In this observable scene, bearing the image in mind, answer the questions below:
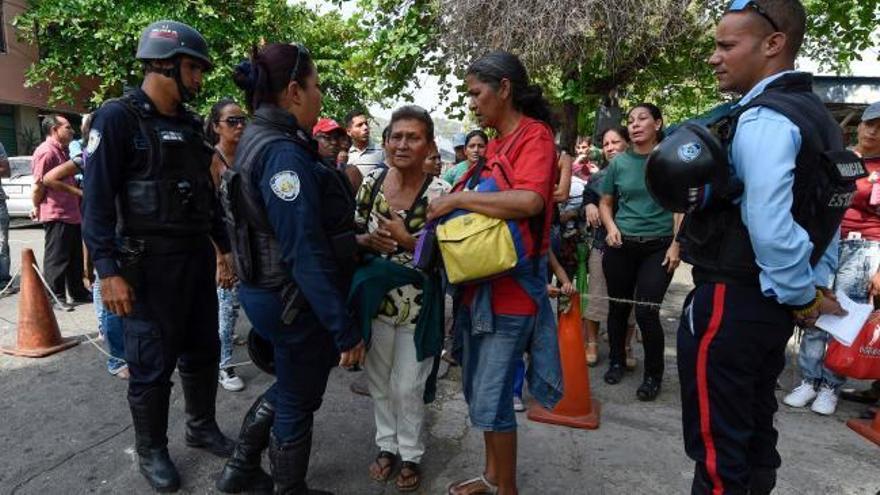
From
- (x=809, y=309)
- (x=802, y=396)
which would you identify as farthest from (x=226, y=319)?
(x=802, y=396)

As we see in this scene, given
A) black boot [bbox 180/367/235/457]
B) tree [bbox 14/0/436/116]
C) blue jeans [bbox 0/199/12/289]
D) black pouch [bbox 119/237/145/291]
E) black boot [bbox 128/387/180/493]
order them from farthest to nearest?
1. tree [bbox 14/0/436/116]
2. blue jeans [bbox 0/199/12/289]
3. black boot [bbox 180/367/235/457]
4. black boot [bbox 128/387/180/493]
5. black pouch [bbox 119/237/145/291]

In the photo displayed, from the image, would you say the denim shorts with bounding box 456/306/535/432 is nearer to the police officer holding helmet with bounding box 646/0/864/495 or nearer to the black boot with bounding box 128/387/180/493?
the police officer holding helmet with bounding box 646/0/864/495

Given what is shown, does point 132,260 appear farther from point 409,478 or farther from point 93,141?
point 409,478

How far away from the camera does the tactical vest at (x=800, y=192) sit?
1.73 metres

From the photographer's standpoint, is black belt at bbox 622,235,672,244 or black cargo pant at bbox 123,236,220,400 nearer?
black cargo pant at bbox 123,236,220,400

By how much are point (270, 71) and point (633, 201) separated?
273cm

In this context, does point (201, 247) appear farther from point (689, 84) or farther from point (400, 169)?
point (689, 84)

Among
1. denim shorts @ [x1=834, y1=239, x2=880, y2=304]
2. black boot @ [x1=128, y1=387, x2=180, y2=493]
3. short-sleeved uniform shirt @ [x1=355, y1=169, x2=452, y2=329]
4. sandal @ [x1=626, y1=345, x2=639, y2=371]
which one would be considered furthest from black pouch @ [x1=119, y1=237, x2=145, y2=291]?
denim shorts @ [x1=834, y1=239, x2=880, y2=304]

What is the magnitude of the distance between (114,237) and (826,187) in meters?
2.81

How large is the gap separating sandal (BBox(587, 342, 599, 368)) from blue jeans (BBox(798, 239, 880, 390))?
1.43m

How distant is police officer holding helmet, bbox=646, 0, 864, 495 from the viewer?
5.58ft

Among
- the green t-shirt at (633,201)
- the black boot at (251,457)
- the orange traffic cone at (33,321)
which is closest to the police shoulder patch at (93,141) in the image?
the black boot at (251,457)

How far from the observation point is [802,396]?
387 cm

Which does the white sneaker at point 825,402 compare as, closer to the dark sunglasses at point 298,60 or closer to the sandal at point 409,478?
the sandal at point 409,478
